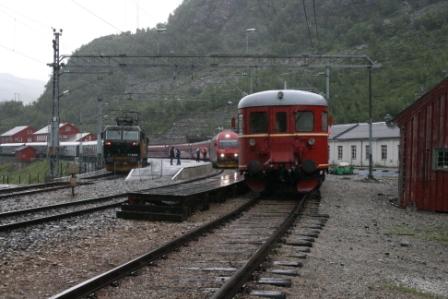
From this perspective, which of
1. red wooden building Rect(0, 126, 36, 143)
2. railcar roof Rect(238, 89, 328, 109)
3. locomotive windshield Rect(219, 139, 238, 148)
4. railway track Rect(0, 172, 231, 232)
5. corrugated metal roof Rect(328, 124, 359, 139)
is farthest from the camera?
red wooden building Rect(0, 126, 36, 143)

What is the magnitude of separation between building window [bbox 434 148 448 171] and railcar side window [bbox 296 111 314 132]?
3712mm

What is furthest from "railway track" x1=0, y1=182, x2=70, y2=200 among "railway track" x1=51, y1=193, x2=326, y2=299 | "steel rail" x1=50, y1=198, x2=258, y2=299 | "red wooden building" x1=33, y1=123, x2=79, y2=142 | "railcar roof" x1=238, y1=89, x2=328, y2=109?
"red wooden building" x1=33, y1=123, x2=79, y2=142

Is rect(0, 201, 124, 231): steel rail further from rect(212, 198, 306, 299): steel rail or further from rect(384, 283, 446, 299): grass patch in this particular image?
rect(384, 283, 446, 299): grass patch

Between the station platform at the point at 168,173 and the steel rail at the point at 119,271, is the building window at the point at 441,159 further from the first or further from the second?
the station platform at the point at 168,173

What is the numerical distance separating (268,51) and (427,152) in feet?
302

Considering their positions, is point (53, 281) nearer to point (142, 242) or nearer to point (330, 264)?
point (142, 242)

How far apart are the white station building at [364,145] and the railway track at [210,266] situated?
135 ft

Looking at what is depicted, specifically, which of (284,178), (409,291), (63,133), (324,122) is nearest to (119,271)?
(409,291)

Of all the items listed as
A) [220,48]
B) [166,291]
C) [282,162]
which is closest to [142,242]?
[166,291]

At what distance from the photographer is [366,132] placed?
55.8 metres

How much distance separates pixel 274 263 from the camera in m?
7.43

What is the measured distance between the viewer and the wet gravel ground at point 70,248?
6535mm

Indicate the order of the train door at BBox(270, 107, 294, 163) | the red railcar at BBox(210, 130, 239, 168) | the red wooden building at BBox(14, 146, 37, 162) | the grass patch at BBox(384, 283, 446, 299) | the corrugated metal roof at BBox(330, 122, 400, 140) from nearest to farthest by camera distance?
the grass patch at BBox(384, 283, 446, 299), the train door at BBox(270, 107, 294, 163), the red railcar at BBox(210, 130, 239, 168), the corrugated metal roof at BBox(330, 122, 400, 140), the red wooden building at BBox(14, 146, 37, 162)

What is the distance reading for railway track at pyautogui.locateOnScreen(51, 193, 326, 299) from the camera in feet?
19.7
